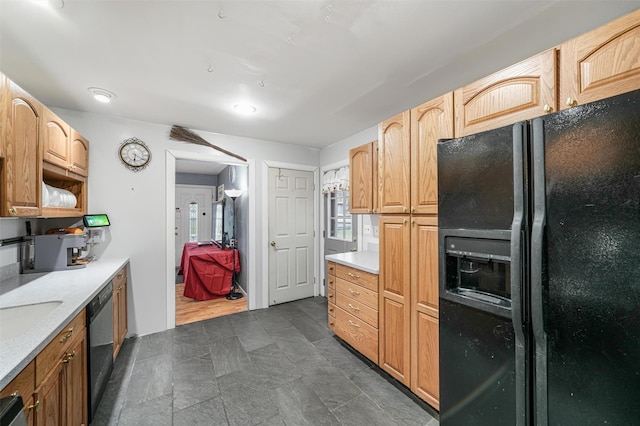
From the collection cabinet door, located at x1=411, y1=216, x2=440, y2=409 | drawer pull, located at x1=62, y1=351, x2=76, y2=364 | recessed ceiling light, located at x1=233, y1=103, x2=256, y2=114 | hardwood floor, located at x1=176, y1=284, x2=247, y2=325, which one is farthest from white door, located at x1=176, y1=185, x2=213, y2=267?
cabinet door, located at x1=411, y1=216, x2=440, y2=409

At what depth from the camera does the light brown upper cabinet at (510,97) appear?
3.80ft

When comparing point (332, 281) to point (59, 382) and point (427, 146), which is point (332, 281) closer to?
point (427, 146)

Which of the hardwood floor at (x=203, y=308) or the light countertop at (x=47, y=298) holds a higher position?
the light countertop at (x=47, y=298)

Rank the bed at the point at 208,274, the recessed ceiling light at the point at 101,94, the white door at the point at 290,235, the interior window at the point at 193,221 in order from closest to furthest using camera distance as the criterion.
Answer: the recessed ceiling light at the point at 101,94 < the white door at the point at 290,235 < the bed at the point at 208,274 < the interior window at the point at 193,221

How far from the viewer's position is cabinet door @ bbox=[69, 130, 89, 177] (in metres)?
2.19

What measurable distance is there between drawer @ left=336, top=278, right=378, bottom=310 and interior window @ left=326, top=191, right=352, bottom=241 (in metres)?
1.08

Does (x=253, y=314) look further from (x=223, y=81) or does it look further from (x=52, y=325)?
(x=223, y=81)

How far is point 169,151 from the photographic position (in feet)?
9.71

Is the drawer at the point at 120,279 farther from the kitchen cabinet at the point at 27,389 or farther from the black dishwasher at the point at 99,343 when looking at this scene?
the kitchen cabinet at the point at 27,389

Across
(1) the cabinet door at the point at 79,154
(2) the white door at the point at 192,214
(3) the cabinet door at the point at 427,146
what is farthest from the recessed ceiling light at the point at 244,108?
(2) the white door at the point at 192,214

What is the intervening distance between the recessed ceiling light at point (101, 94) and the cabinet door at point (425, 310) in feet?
9.09

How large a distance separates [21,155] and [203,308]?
9.02 feet

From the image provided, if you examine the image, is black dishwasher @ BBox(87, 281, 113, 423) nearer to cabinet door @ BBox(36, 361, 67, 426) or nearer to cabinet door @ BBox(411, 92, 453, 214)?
cabinet door @ BBox(36, 361, 67, 426)

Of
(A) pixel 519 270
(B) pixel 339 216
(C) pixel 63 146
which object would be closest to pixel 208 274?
(B) pixel 339 216
